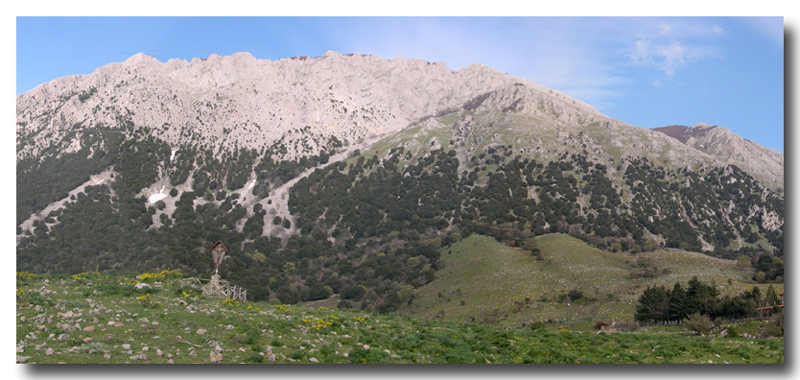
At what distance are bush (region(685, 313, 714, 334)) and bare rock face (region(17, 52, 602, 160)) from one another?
6520cm

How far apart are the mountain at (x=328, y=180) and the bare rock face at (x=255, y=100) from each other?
42cm

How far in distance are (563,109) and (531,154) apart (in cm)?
3334

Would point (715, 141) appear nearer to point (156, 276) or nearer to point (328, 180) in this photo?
point (328, 180)

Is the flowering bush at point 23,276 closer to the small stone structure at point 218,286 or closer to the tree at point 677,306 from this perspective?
the small stone structure at point 218,286

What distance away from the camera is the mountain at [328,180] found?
46406 millimetres

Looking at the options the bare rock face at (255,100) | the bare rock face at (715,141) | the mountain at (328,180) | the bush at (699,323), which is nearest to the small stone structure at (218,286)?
the mountain at (328,180)

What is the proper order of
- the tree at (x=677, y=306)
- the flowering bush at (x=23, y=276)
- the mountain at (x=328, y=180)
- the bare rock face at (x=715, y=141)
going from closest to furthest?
the flowering bush at (x=23, y=276)
the tree at (x=677, y=306)
the mountain at (x=328, y=180)
the bare rock face at (x=715, y=141)

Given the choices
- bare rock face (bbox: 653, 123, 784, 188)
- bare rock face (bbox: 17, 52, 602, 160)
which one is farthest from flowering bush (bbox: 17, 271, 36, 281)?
bare rock face (bbox: 653, 123, 784, 188)

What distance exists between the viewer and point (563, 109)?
94312mm

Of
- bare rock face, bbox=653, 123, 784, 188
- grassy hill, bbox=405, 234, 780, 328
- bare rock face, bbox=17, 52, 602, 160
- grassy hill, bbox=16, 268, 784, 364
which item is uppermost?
bare rock face, bbox=17, 52, 602, 160

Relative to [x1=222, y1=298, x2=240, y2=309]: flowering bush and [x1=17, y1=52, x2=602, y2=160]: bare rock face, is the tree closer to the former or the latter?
[x1=222, y1=298, x2=240, y2=309]: flowering bush

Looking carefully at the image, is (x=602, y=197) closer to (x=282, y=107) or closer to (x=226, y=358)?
(x=226, y=358)

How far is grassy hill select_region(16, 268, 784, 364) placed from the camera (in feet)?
43.3
